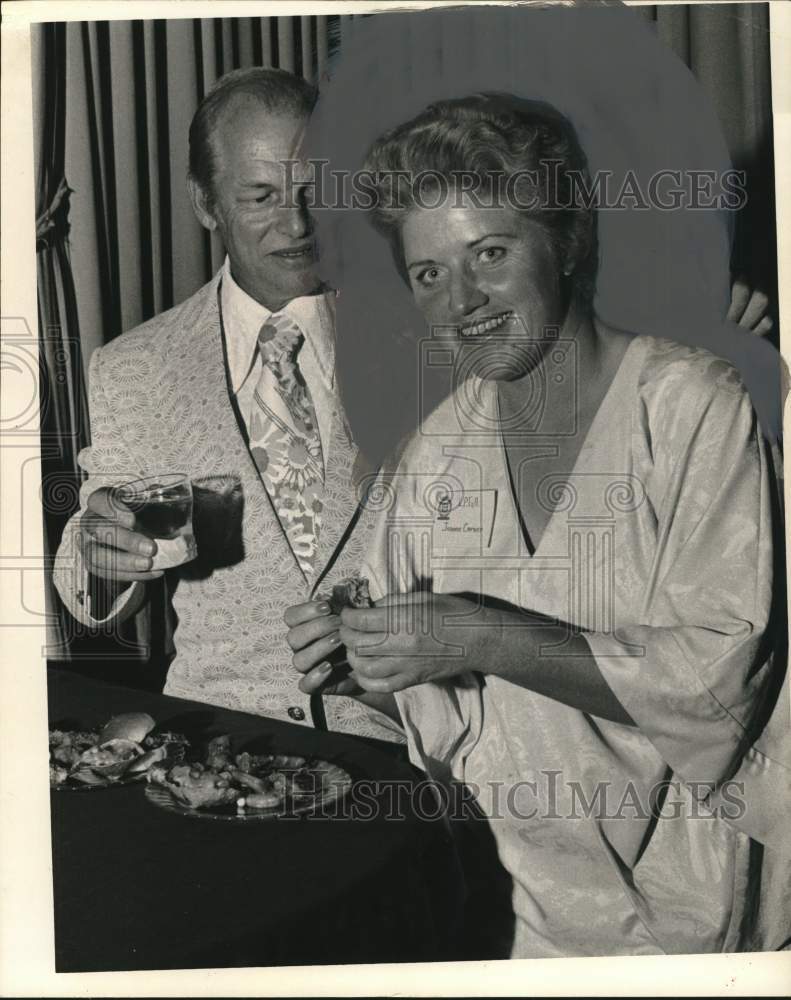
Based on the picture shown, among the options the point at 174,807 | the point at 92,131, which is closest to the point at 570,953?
the point at 174,807

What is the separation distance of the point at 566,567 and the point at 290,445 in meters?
0.75

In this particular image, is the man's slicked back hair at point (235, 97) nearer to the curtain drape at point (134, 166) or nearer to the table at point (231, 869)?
the curtain drape at point (134, 166)

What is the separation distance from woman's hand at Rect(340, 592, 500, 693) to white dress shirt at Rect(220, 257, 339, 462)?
0.45 metres


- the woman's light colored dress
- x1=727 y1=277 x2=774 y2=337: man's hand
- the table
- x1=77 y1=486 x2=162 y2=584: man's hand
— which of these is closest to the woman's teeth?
the woman's light colored dress

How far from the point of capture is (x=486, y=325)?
2646mm

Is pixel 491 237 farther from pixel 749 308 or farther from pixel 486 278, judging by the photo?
pixel 749 308

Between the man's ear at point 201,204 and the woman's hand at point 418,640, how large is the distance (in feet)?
3.34

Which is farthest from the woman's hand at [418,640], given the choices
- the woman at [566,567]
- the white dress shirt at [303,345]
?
the white dress shirt at [303,345]

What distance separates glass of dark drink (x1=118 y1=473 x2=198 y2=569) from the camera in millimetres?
2725

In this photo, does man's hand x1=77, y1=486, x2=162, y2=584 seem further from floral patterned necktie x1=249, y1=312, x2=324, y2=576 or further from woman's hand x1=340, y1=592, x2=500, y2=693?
woman's hand x1=340, y1=592, x2=500, y2=693

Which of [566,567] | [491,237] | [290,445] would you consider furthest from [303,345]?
[566,567]

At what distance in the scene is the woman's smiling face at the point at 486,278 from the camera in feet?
8.56

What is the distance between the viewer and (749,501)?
263cm

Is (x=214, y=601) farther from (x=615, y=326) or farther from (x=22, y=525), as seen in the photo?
(x=615, y=326)
